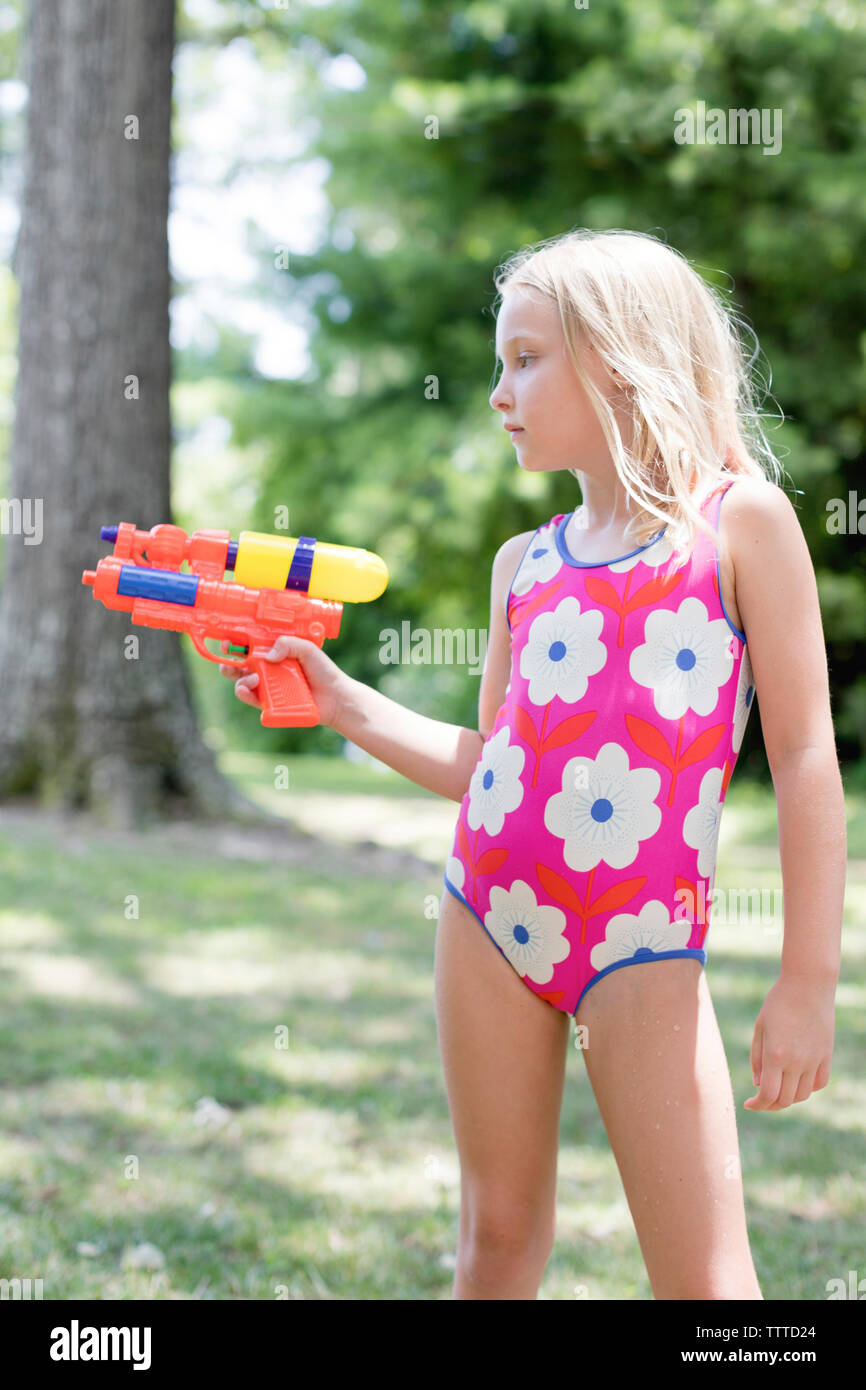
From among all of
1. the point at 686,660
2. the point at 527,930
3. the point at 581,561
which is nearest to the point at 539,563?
the point at 581,561

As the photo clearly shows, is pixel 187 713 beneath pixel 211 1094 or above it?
above

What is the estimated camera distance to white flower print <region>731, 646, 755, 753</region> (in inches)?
64.8

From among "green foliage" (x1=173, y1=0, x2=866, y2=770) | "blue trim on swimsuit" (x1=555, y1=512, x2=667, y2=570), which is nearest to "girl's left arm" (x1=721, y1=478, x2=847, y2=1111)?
"blue trim on swimsuit" (x1=555, y1=512, x2=667, y2=570)

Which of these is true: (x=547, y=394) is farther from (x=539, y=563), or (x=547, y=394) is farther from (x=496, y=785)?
(x=496, y=785)

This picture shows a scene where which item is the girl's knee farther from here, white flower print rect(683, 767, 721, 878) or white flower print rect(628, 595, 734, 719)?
white flower print rect(628, 595, 734, 719)

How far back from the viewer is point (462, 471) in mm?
9664

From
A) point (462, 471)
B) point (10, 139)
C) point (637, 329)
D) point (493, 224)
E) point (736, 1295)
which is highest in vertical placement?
point (10, 139)

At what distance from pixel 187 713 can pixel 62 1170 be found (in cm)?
392

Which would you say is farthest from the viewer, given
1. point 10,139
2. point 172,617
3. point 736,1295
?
point 10,139

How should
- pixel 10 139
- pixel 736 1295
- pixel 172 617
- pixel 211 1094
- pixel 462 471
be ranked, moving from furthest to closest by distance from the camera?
pixel 10 139, pixel 462 471, pixel 211 1094, pixel 172 617, pixel 736 1295

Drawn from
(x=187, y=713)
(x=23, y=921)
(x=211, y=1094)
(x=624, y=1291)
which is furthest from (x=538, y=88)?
(x=624, y=1291)

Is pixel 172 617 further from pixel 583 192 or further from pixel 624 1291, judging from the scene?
pixel 583 192

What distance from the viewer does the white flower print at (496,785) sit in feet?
5.55

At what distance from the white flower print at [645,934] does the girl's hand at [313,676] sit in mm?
580
